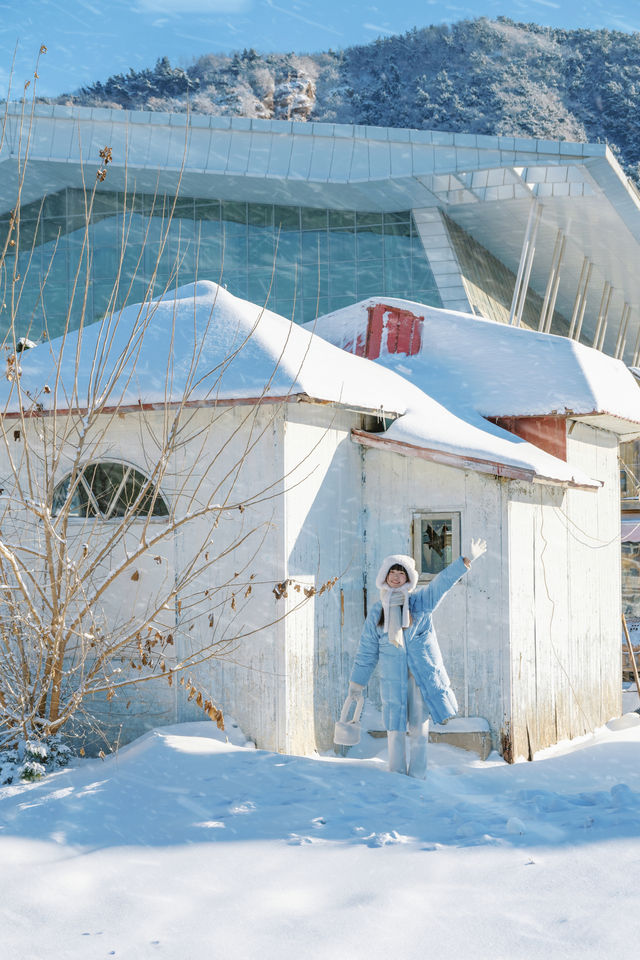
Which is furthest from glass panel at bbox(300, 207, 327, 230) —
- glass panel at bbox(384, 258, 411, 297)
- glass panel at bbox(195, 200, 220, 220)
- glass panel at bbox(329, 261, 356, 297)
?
glass panel at bbox(195, 200, 220, 220)

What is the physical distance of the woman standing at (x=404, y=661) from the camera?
287 inches

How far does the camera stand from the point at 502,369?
1111cm

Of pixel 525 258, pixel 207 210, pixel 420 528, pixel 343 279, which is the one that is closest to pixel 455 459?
pixel 420 528

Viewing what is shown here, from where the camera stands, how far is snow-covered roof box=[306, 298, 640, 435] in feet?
34.5

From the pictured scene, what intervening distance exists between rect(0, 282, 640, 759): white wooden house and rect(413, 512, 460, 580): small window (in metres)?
0.02

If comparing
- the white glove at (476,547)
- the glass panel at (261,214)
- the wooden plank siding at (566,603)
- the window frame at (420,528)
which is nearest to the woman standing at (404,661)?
the white glove at (476,547)

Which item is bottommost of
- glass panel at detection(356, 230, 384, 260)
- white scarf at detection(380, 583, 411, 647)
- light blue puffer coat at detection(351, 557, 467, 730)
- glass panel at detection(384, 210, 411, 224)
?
light blue puffer coat at detection(351, 557, 467, 730)

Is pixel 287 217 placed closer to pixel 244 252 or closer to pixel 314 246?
pixel 314 246

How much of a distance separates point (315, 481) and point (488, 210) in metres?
12.3

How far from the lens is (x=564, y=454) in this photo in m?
10.6

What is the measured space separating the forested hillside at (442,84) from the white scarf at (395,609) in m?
66.5

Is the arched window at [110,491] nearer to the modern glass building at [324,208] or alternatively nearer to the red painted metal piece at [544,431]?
the red painted metal piece at [544,431]

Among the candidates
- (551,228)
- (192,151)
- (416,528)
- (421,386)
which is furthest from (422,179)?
(416,528)

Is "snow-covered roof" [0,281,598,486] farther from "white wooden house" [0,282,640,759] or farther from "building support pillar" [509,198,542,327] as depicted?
"building support pillar" [509,198,542,327]
